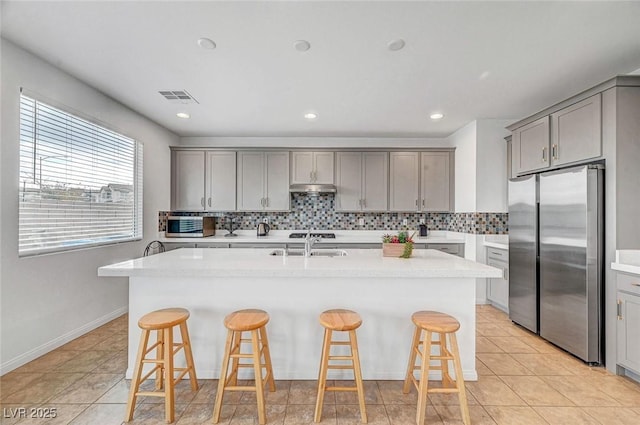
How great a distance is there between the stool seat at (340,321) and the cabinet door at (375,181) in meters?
2.87

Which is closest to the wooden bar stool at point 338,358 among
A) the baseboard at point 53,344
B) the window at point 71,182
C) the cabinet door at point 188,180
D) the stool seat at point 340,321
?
the stool seat at point 340,321

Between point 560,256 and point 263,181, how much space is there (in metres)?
3.77

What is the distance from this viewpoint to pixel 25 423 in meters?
1.72

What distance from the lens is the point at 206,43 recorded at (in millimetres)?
2143

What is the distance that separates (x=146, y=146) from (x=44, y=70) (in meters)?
1.51

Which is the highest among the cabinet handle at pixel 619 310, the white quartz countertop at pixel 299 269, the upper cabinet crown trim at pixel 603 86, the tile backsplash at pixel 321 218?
the upper cabinet crown trim at pixel 603 86

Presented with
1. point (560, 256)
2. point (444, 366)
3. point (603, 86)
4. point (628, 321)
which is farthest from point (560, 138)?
point (444, 366)

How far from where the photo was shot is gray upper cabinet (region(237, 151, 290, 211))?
4.60 metres

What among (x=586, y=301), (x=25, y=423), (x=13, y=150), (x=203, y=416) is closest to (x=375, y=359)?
(x=203, y=416)

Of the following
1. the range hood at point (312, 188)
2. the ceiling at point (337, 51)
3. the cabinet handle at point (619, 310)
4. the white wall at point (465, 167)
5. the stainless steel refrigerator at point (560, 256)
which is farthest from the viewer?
the range hood at point (312, 188)

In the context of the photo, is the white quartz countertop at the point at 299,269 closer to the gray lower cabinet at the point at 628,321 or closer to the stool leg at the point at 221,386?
the stool leg at the point at 221,386

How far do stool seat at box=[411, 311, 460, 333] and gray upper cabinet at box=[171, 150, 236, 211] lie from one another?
347 cm

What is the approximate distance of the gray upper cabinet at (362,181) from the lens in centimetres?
461

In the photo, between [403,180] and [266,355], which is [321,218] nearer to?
[403,180]
